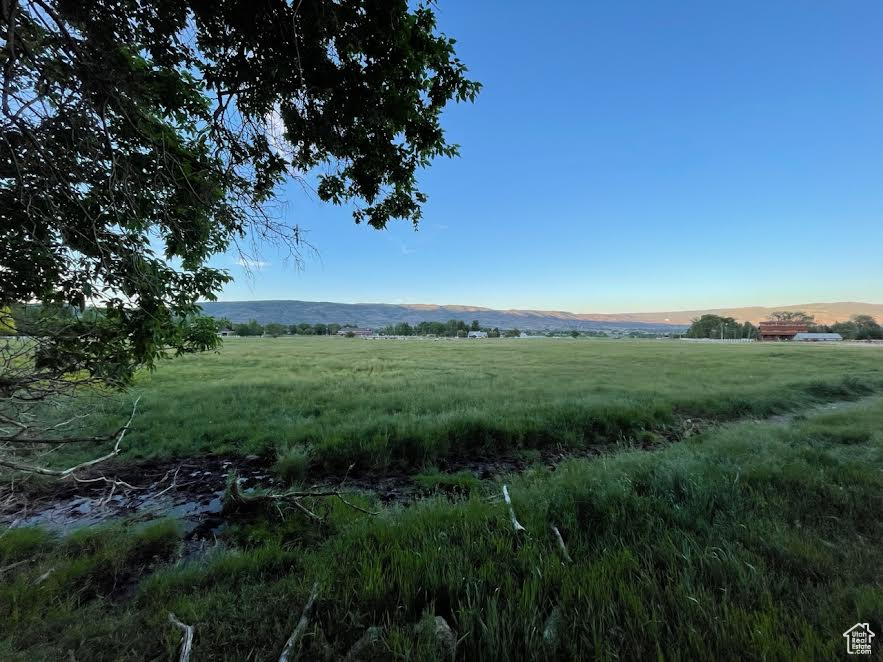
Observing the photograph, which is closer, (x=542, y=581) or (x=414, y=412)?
(x=542, y=581)

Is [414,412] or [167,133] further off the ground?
[167,133]

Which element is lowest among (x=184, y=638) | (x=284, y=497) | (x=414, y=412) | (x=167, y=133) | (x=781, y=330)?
(x=781, y=330)

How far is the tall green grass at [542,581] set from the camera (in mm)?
2369

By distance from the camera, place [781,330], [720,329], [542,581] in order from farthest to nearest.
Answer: [720,329] → [781,330] → [542,581]

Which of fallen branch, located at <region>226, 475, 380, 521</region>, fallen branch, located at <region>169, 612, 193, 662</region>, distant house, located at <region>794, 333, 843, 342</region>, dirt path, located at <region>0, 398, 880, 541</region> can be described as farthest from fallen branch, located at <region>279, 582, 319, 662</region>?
distant house, located at <region>794, 333, 843, 342</region>

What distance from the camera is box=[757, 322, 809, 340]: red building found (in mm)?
115375

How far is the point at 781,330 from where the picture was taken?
116 meters

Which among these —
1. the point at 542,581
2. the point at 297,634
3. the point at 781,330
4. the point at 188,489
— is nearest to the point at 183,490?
the point at 188,489

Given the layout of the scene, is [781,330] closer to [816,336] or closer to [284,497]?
[816,336]

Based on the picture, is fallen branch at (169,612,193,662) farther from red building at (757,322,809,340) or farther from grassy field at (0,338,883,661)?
red building at (757,322,809,340)

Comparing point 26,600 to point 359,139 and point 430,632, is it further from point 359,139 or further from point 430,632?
point 359,139

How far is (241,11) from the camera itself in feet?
11.5

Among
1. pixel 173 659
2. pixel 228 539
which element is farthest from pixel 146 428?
pixel 173 659

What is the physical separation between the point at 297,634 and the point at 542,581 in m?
2.15
